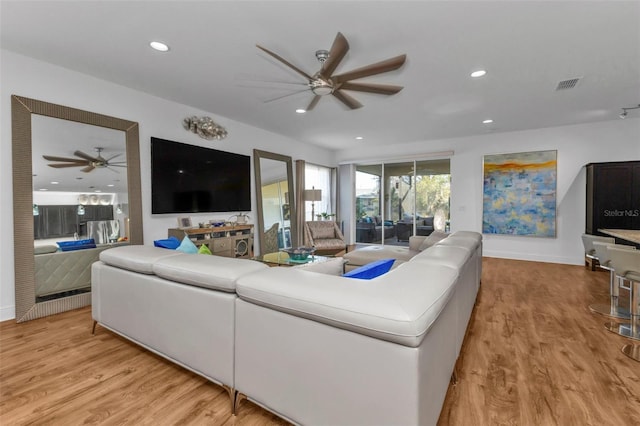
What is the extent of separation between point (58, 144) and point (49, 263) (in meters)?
1.30

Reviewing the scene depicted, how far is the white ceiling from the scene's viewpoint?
2232 millimetres

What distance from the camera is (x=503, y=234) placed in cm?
607

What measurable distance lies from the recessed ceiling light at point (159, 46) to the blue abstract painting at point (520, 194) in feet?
20.0

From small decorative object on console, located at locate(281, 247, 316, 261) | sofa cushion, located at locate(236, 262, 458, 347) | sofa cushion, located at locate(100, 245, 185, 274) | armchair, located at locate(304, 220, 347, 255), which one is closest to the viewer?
sofa cushion, located at locate(236, 262, 458, 347)

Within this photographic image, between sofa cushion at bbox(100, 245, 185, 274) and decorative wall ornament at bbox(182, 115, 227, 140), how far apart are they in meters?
2.74

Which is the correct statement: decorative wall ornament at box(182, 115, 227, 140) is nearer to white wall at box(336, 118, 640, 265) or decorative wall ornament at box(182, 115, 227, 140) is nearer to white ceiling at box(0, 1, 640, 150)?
white ceiling at box(0, 1, 640, 150)

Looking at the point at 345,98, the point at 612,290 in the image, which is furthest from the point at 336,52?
the point at 612,290

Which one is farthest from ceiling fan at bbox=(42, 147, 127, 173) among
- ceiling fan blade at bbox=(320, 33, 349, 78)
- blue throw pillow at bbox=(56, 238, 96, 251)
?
ceiling fan blade at bbox=(320, 33, 349, 78)

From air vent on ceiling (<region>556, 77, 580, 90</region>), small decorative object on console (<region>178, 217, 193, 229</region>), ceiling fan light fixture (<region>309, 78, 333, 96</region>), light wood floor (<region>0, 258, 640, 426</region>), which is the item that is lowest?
light wood floor (<region>0, 258, 640, 426</region>)

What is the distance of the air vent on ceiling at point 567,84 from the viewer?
3467 millimetres

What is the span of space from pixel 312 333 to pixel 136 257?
59.3 inches

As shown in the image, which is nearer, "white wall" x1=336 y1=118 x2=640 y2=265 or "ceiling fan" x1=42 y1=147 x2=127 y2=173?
"ceiling fan" x1=42 y1=147 x2=127 y2=173

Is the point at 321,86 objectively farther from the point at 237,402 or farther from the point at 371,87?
the point at 237,402

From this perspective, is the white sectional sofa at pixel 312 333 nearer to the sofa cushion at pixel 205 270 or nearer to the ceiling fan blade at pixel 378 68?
the sofa cushion at pixel 205 270
